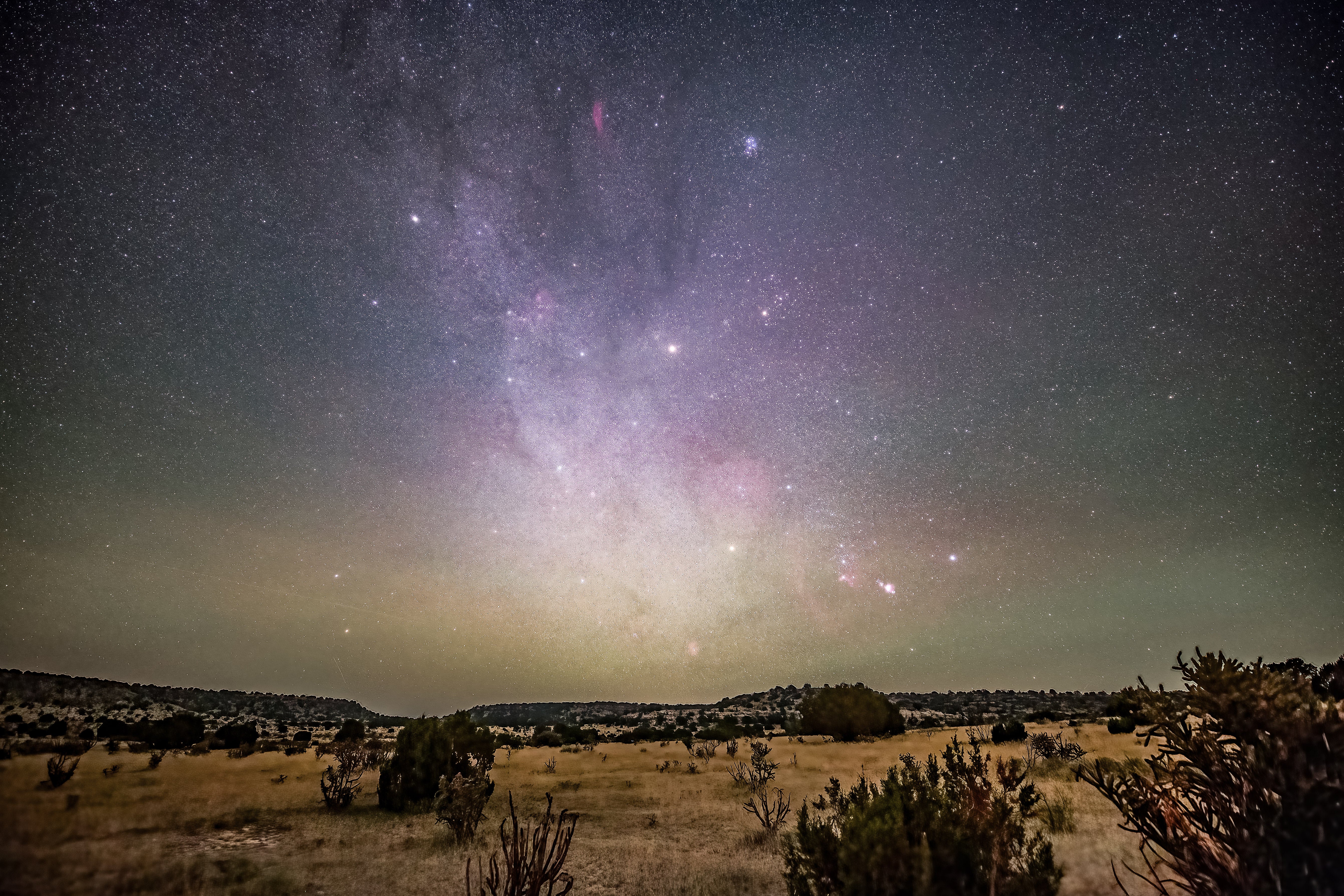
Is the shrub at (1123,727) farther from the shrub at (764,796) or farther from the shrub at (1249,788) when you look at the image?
the shrub at (1249,788)

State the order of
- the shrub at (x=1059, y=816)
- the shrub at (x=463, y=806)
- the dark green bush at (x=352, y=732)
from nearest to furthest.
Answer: the shrub at (x=1059, y=816), the shrub at (x=463, y=806), the dark green bush at (x=352, y=732)

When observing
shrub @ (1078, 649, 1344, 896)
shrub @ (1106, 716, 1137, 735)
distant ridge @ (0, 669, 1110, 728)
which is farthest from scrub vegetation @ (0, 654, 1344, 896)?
distant ridge @ (0, 669, 1110, 728)

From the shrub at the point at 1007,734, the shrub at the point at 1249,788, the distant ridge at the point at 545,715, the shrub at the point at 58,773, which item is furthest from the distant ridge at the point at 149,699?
the shrub at the point at 1249,788

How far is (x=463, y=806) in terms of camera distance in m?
13.8

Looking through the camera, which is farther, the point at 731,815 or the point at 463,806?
the point at 731,815

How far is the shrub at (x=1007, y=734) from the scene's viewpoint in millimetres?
30672

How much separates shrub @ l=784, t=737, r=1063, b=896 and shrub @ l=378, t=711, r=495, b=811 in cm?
1217

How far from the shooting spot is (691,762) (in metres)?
28.8

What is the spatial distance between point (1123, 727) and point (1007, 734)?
602 centimetres

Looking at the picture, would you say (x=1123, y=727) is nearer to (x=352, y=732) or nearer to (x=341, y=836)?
(x=341, y=836)

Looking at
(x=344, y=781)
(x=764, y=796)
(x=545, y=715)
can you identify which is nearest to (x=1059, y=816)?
(x=764, y=796)

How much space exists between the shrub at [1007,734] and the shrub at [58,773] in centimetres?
3809

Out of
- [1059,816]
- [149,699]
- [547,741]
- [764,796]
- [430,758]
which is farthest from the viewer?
[149,699]

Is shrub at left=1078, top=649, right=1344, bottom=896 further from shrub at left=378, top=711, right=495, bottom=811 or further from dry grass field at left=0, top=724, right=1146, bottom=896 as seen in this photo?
shrub at left=378, top=711, right=495, bottom=811
